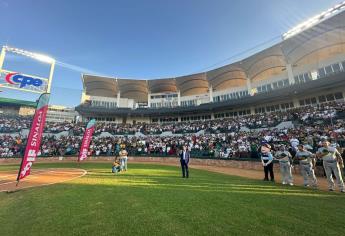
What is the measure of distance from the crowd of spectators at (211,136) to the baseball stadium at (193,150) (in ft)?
0.58

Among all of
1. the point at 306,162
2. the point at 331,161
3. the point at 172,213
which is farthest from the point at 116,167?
the point at 331,161

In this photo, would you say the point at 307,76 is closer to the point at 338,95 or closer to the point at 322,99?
the point at 322,99

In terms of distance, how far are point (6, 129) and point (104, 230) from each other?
40.4m

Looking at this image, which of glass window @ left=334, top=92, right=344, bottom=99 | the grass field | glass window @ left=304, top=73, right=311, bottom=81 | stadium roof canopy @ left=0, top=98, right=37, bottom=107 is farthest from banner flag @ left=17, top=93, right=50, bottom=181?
stadium roof canopy @ left=0, top=98, right=37, bottom=107

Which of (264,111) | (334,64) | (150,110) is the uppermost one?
(334,64)

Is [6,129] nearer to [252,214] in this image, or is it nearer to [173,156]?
[173,156]

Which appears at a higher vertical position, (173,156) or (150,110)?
(150,110)

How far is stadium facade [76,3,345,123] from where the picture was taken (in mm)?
25609

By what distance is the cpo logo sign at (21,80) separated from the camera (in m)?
29.1

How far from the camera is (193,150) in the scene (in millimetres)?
23234

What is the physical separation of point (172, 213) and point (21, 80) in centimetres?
3655

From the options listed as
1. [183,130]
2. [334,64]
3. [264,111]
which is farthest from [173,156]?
[334,64]

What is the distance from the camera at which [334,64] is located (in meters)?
26.6

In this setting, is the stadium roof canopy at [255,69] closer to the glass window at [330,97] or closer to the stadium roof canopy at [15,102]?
the glass window at [330,97]
